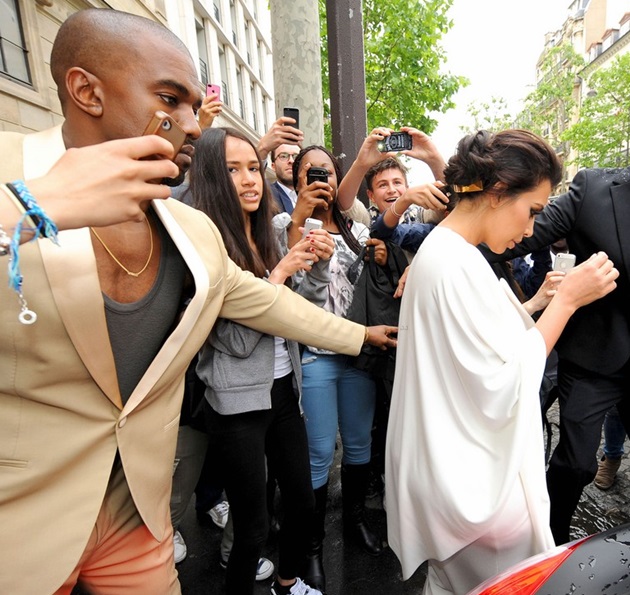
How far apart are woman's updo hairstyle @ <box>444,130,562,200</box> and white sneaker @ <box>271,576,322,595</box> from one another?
1.94m

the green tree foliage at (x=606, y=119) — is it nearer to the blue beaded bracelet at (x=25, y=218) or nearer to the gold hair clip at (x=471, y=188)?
the gold hair clip at (x=471, y=188)

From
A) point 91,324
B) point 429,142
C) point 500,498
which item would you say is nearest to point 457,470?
point 500,498

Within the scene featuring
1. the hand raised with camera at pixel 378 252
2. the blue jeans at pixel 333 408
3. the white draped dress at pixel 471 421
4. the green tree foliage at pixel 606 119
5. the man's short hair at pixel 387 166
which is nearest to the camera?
the white draped dress at pixel 471 421

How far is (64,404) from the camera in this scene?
996 mm

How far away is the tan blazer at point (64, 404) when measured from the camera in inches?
35.7

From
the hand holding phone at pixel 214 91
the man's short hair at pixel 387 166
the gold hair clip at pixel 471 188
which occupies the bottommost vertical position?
the gold hair clip at pixel 471 188

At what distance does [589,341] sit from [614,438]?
1.38 m

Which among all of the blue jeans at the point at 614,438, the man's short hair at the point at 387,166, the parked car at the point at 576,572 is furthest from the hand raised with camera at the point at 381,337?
the blue jeans at the point at 614,438

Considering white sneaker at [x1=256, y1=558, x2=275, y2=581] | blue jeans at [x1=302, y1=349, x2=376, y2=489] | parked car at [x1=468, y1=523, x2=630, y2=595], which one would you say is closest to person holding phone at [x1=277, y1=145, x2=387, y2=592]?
blue jeans at [x1=302, y1=349, x2=376, y2=489]

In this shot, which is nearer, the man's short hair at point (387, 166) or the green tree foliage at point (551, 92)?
the man's short hair at point (387, 166)

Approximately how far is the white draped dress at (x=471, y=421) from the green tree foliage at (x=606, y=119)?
26.7m

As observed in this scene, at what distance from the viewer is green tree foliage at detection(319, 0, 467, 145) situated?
8.92m

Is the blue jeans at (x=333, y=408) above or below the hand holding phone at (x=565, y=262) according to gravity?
below

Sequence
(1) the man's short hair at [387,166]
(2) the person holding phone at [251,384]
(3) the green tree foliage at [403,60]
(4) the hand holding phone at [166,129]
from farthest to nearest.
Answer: (3) the green tree foliage at [403,60] < (1) the man's short hair at [387,166] < (2) the person holding phone at [251,384] < (4) the hand holding phone at [166,129]
